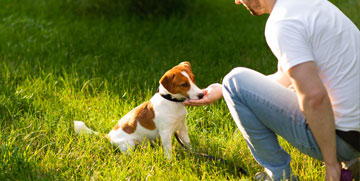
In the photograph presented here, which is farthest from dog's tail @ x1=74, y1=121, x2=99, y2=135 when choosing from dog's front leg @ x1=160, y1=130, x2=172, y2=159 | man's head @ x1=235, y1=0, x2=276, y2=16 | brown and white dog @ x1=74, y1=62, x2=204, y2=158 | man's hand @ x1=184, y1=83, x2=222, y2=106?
man's head @ x1=235, y1=0, x2=276, y2=16

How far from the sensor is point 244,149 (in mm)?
3217

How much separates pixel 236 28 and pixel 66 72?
297cm

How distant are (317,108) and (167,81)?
3.73 feet

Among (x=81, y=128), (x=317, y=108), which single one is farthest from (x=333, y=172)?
(x=81, y=128)

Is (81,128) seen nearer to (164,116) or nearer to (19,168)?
(19,168)

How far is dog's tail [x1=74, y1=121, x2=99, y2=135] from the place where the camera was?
343 centimetres

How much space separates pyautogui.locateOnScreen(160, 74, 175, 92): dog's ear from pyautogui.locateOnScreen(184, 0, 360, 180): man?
1.63ft

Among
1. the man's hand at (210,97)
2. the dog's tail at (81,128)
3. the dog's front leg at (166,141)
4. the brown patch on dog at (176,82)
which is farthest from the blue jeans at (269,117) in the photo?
the dog's tail at (81,128)

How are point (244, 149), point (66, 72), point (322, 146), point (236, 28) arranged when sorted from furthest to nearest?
point (236, 28)
point (66, 72)
point (244, 149)
point (322, 146)

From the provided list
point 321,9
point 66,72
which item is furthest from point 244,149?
point 66,72

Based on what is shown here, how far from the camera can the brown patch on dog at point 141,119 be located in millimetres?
3181

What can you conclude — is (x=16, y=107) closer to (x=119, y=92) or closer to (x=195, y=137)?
(x=119, y=92)

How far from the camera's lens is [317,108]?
85.2 inches

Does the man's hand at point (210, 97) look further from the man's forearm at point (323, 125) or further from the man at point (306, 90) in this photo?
the man's forearm at point (323, 125)
